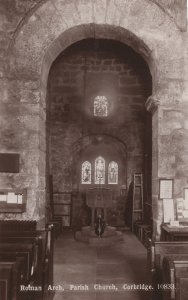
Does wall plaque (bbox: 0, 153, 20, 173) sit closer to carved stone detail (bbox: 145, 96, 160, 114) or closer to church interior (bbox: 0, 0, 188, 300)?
church interior (bbox: 0, 0, 188, 300)

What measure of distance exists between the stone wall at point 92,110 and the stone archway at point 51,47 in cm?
526

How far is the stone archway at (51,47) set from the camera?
551 cm

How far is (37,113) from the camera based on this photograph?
5.52m

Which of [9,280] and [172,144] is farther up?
[172,144]

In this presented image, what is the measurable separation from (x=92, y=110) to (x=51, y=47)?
556cm

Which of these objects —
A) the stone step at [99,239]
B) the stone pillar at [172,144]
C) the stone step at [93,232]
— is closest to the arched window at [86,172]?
the stone step at [93,232]

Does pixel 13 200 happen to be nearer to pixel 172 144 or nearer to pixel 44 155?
pixel 44 155

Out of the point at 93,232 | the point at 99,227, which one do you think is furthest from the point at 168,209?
the point at 93,232

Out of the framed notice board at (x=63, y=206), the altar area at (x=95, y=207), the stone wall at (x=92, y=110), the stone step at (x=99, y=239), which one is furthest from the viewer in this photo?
the stone wall at (x=92, y=110)

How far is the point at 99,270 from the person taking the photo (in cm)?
586

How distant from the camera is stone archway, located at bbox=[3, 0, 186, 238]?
5.51m

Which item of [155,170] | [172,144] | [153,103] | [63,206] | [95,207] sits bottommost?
[63,206]

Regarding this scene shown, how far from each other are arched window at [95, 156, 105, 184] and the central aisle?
124 inches

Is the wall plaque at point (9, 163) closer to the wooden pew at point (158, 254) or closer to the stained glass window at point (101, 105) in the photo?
the wooden pew at point (158, 254)
